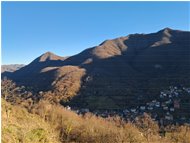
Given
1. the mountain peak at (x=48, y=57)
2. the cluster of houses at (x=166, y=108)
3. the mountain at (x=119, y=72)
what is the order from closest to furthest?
the cluster of houses at (x=166, y=108)
the mountain at (x=119, y=72)
the mountain peak at (x=48, y=57)

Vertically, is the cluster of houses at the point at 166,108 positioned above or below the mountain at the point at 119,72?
below

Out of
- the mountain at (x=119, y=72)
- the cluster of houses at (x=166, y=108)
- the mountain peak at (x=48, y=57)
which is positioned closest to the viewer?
the cluster of houses at (x=166, y=108)

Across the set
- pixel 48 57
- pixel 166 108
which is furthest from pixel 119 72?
pixel 48 57

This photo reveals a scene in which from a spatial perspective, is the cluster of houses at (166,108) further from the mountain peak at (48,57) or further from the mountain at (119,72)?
the mountain peak at (48,57)

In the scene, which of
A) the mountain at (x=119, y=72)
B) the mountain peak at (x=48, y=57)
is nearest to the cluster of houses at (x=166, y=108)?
the mountain at (x=119, y=72)

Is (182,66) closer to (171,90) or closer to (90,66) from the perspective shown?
(171,90)
